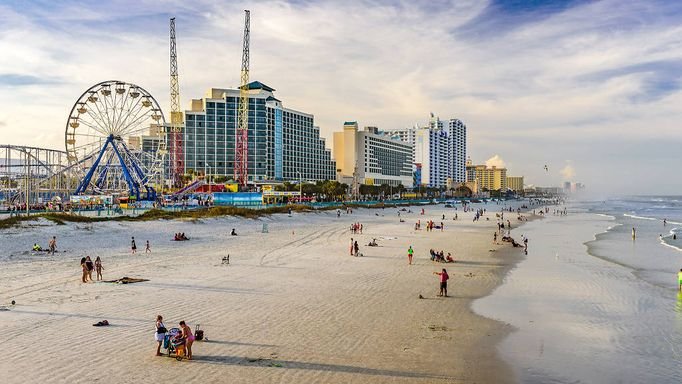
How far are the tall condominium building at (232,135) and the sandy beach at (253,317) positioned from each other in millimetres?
108235

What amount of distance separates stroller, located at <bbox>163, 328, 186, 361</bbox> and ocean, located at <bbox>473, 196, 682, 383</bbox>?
8.31m

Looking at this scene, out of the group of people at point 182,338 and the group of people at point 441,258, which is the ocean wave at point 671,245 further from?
the group of people at point 182,338

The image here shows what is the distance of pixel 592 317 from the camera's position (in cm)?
1761

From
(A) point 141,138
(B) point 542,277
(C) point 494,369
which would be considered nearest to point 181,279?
(C) point 494,369

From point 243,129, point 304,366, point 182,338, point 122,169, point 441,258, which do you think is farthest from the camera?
point 243,129

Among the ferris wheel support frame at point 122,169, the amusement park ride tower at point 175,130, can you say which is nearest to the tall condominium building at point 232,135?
the amusement park ride tower at point 175,130

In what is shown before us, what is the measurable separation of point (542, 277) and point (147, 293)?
63.9 ft

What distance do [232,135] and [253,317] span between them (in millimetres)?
130175

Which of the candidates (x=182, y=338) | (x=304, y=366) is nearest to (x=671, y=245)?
(x=304, y=366)

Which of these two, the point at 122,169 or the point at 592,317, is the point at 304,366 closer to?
the point at 592,317

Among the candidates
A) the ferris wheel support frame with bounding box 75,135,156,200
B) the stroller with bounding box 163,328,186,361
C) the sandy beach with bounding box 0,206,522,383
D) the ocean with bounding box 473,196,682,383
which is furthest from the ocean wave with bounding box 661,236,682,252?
the ferris wheel support frame with bounding box 75,135,156,200

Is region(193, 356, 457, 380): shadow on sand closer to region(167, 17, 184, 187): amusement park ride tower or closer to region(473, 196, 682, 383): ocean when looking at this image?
region(473, 196, 682, 383): ocean

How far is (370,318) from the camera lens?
53.4 feet

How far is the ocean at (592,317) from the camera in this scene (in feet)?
40.8
